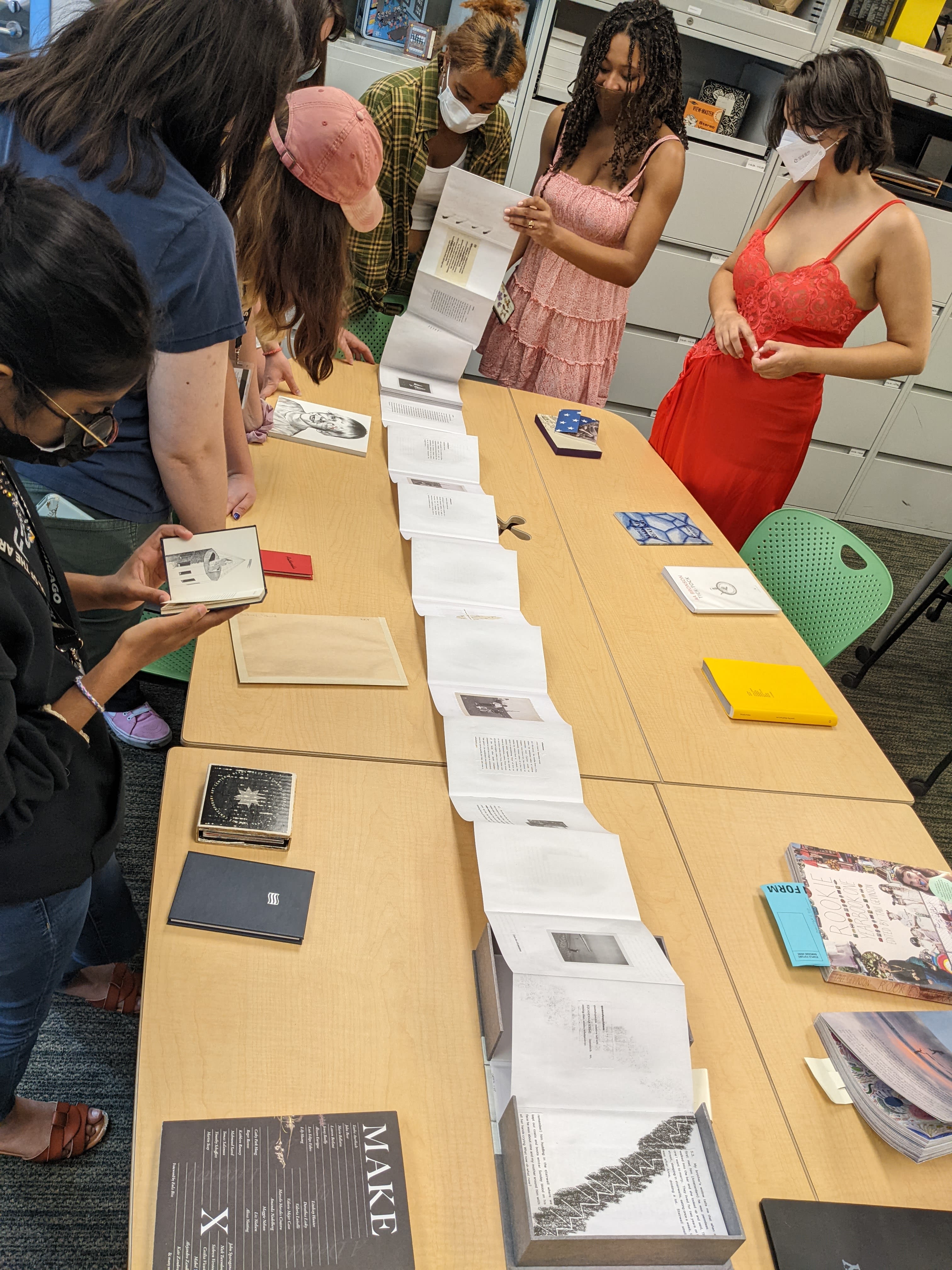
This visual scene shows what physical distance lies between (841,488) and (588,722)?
357cm

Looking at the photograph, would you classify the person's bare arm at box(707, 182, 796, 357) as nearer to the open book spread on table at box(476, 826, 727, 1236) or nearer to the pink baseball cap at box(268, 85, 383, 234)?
the pink baseball cap at box(268, 85, 383, 234)

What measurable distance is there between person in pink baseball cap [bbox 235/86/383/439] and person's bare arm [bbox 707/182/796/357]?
39.4 inches

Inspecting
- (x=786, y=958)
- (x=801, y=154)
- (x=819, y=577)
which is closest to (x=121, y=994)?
(x=786, y=958)

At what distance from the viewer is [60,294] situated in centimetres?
80

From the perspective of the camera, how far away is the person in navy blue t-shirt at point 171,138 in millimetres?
1050

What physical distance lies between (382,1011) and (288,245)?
1.46 meters

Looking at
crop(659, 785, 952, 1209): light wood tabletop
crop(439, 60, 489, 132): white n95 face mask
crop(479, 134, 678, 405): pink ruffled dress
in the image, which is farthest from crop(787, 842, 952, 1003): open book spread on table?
crop(439, 60, 489, 132): white n95 face mask

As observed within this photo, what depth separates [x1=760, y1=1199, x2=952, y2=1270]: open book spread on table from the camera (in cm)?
89

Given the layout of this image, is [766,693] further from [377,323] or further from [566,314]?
[377,323]

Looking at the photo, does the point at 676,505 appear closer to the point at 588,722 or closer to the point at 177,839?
the point at 588,722

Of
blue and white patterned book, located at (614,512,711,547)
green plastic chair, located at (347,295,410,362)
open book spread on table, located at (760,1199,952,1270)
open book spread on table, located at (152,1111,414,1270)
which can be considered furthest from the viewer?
green plastic chair, located at (347,295,410,362)

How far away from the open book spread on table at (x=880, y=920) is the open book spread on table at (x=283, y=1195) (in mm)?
660

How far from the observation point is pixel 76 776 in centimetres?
101

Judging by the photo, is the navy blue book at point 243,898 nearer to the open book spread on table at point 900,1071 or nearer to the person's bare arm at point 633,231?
the open book spread on table at point 900,1071
